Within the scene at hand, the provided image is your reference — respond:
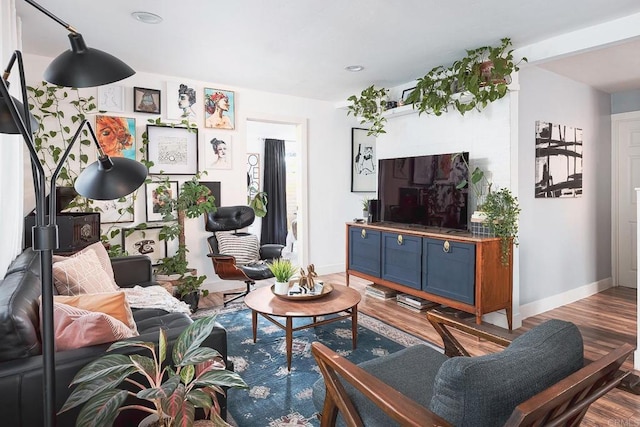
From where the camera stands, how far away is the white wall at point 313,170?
452 cm

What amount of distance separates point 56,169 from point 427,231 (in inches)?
127

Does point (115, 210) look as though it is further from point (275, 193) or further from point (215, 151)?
point (275, 193)

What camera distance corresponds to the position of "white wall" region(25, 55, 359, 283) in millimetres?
4523

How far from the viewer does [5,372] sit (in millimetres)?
1258

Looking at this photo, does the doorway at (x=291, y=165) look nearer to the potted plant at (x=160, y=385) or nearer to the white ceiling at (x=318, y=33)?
the white ceiling at (x=318, y=33)

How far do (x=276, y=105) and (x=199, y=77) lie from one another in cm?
106

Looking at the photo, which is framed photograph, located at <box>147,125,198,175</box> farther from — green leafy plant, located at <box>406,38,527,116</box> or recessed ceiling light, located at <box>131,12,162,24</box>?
green leafy plant, located at <box>406,38,527,116</box>

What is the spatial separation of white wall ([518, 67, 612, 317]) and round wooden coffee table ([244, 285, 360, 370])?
1835 mm

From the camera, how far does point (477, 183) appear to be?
12.1 ft

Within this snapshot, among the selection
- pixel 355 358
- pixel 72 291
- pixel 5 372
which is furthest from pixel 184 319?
pixel 355 358

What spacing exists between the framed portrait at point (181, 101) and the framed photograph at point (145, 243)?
1.28 m

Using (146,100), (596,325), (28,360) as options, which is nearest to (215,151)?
(146,100)

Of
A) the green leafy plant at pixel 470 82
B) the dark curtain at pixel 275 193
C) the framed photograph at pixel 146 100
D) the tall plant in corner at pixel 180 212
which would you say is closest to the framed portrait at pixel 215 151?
the tall plant in corner at pixel 180 212

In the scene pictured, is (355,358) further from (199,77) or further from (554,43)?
(199,77)
